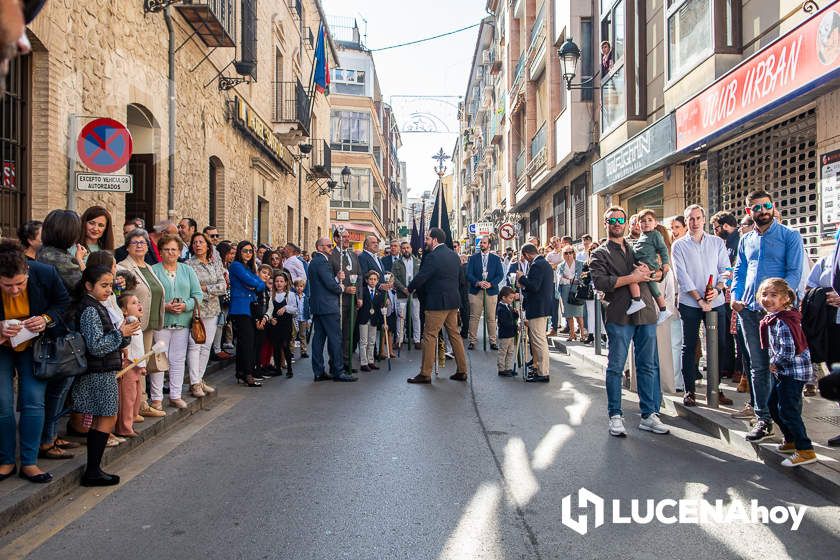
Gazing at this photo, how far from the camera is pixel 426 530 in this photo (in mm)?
3701

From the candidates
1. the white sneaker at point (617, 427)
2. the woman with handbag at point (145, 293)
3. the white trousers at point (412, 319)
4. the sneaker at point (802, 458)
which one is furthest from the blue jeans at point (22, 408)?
the white trousers at point (412, 319)

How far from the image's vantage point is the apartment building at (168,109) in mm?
7879

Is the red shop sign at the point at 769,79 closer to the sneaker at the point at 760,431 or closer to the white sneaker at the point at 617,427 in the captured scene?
the sneaker at the point at 760,431

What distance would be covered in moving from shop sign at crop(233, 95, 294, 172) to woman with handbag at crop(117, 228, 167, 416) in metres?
10.4

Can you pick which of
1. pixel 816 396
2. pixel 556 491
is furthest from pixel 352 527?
pixel 816 396

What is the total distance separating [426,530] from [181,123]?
10.8 m

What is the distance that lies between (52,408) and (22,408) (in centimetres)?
51

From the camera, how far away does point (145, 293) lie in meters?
6.24

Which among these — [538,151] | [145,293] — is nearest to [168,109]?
[145,293]

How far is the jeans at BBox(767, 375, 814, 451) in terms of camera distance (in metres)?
4.68

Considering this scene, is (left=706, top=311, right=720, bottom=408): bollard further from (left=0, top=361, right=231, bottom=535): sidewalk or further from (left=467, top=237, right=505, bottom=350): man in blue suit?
(left=467, top=237, right=505, bottom=350): man in blue suit

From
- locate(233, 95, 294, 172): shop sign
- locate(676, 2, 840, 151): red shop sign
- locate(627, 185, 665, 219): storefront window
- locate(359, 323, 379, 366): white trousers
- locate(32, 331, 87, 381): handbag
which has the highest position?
locate(233, 95, 294, 172): shop sign

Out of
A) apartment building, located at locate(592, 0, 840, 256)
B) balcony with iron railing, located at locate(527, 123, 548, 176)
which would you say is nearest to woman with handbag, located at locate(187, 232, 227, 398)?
apartment building, located at locate(592, 0, 840, 256)

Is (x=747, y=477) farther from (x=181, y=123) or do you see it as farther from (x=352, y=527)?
(x=181, y=123)
